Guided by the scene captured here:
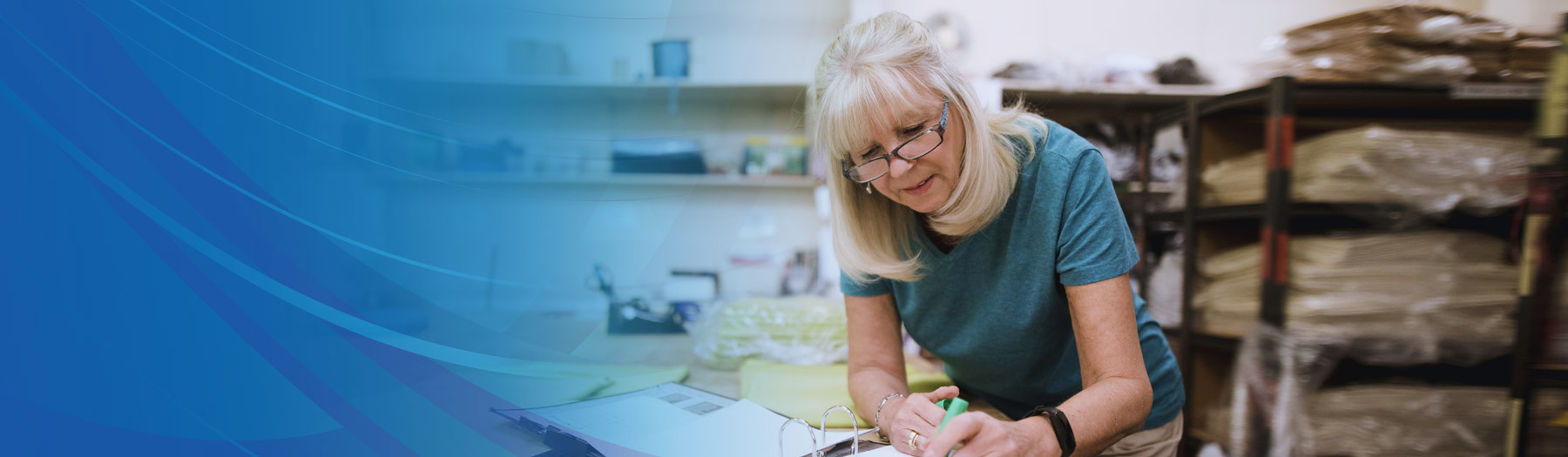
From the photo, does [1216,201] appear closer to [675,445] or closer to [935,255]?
[935,255]

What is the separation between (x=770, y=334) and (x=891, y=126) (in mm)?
743

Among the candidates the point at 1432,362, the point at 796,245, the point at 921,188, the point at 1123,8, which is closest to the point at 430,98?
the point at 921,188

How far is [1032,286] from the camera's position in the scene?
33.7 inches

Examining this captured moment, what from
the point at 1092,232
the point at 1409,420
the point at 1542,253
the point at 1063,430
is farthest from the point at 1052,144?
the point at 1409,420

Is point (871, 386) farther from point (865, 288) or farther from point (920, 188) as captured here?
point (920, 188)

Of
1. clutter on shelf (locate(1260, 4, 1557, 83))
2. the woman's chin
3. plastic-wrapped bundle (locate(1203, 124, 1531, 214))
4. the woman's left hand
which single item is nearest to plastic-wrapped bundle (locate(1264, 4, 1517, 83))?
clutter on shelf (locate(1260, 4, 1557, 83))

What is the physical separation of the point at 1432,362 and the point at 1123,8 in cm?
160

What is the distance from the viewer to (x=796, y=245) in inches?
89.0

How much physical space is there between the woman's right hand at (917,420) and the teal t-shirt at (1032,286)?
18 cm

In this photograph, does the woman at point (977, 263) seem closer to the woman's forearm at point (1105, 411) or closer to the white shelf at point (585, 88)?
the woman's forearm at point (1105, 411)

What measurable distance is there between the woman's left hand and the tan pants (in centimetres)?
29

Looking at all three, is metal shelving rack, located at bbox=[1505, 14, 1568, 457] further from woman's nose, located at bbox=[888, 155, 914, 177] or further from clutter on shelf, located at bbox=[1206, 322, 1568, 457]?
woman's nose, located at bbox=[888, 155, 914, 177]

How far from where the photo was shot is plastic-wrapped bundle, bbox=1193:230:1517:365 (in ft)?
5.01

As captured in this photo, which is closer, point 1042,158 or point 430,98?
point 430,98
